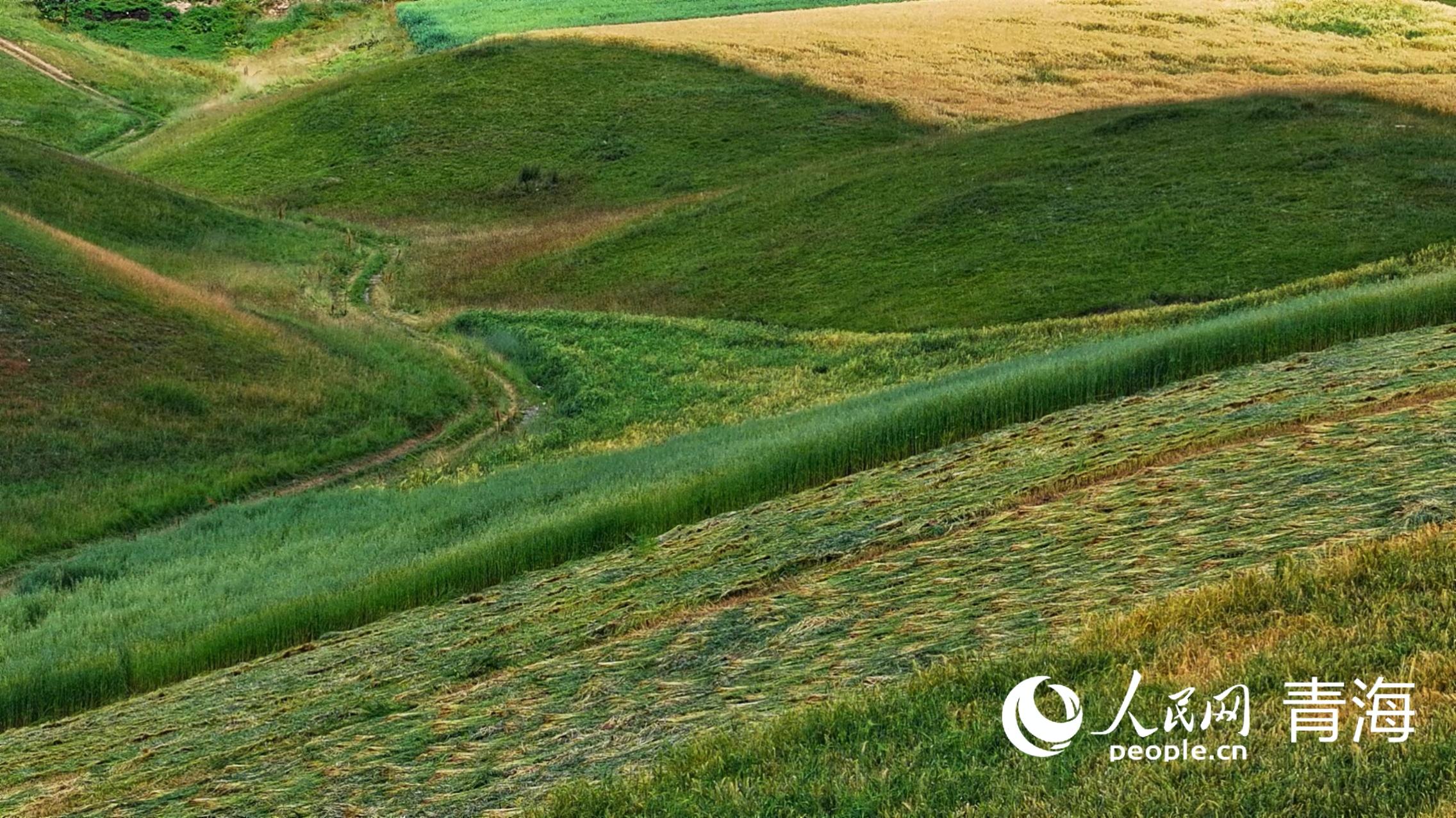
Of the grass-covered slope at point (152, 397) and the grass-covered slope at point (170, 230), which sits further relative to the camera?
the grass-covered slope at point (170, 230)

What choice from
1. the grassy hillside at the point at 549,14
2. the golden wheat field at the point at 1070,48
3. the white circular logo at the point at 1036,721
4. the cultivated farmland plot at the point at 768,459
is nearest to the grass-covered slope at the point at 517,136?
the cultivated farmland plot at the point at 768,459

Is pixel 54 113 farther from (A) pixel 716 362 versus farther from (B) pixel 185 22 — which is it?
(A) pixel 716 362

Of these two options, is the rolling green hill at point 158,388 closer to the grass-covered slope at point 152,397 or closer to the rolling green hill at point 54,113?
the grass-covered slope at point 152,397

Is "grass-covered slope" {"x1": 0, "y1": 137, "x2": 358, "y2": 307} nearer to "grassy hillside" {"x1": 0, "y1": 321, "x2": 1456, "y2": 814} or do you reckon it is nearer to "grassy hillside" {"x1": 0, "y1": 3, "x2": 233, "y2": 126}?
"grassy hillside" {"x1": 0, "y1": 321, "x2": 1456, "y2": 814}

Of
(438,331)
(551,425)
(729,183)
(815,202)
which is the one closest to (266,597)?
(551,425)

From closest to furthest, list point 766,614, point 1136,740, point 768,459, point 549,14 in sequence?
point 1136,740
point 766,614
point 768,459
point 549,14

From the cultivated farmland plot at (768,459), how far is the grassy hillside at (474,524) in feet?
0.31

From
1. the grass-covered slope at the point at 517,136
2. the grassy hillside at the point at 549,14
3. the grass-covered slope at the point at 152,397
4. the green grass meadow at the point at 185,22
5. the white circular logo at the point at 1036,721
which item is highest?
the green grass meadow at the point at 185,22

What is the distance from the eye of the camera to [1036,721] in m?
7.22

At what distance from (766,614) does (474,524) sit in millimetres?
→ 8464

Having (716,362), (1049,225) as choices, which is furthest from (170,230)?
(1049,225)

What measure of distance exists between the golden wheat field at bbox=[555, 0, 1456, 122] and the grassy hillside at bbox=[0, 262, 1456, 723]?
37477mm

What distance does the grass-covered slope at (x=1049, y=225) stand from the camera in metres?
33.1

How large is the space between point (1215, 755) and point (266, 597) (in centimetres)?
1233
